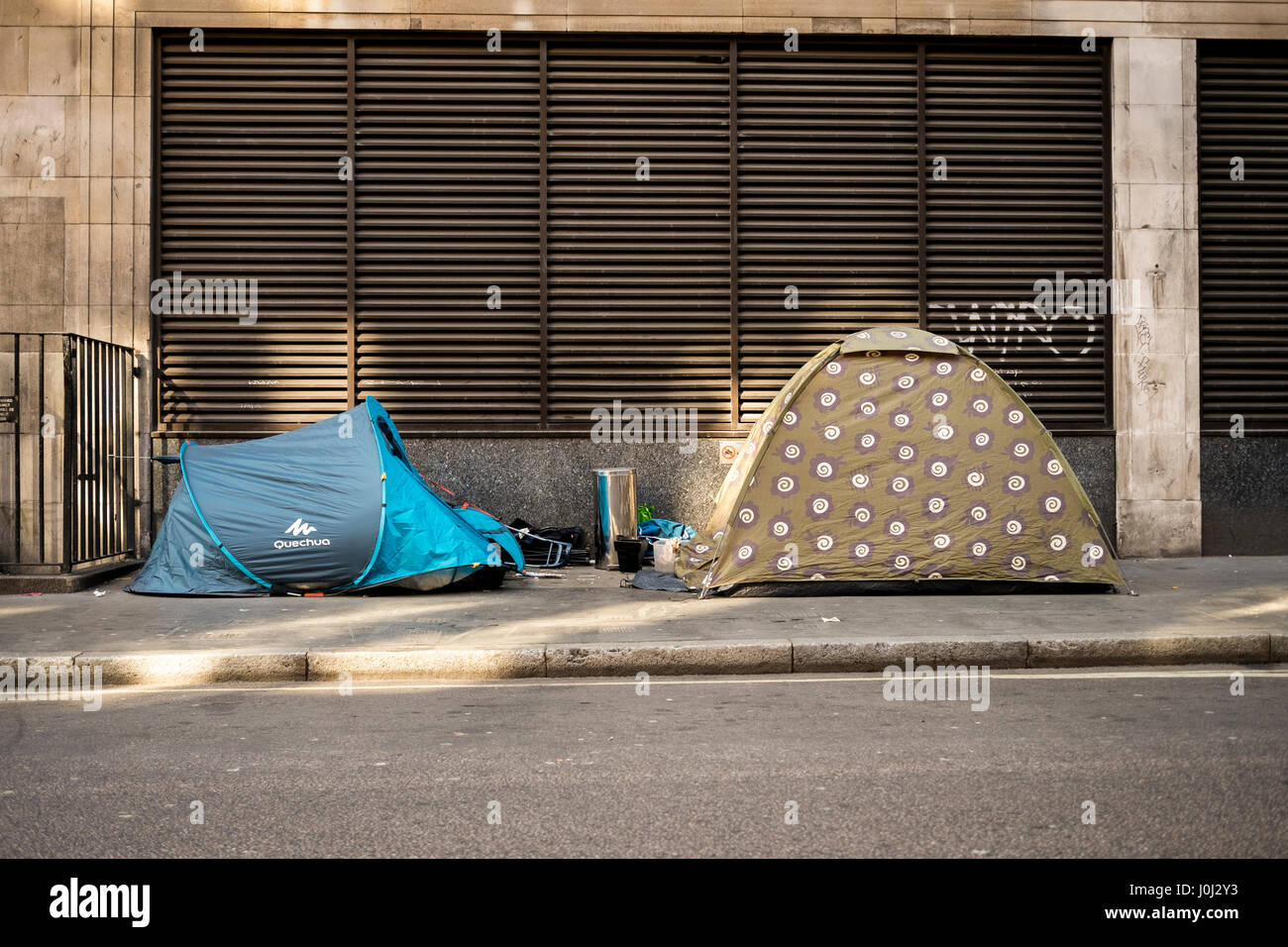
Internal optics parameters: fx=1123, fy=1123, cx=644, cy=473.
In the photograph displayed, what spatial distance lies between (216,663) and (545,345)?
219 inches

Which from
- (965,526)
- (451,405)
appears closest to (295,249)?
(451,405)

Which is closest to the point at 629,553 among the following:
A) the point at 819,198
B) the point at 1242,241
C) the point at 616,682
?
the point at 616,682

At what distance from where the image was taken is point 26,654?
258 inches

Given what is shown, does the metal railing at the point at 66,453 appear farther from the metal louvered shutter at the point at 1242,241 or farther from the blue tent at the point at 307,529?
the metal louvered shutter at the point at 1242,241

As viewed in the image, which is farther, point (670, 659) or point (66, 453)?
point (66, 453)

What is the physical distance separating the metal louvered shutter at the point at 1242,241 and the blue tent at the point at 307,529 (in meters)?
7.82

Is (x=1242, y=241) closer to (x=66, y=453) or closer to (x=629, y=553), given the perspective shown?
(x=629, y=553)

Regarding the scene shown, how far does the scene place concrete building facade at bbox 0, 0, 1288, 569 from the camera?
10852 mm

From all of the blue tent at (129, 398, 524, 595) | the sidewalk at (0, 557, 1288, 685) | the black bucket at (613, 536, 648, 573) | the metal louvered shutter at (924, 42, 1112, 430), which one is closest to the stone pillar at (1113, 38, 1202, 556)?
the metal louvered shutter at (924, 42, 1112, 430)

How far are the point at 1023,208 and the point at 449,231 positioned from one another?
5891mm

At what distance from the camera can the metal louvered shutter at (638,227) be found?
11.3m

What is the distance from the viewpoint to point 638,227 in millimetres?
11398

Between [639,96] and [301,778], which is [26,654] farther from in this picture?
[639,96]

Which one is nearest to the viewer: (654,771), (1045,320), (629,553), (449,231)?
(654,771)
